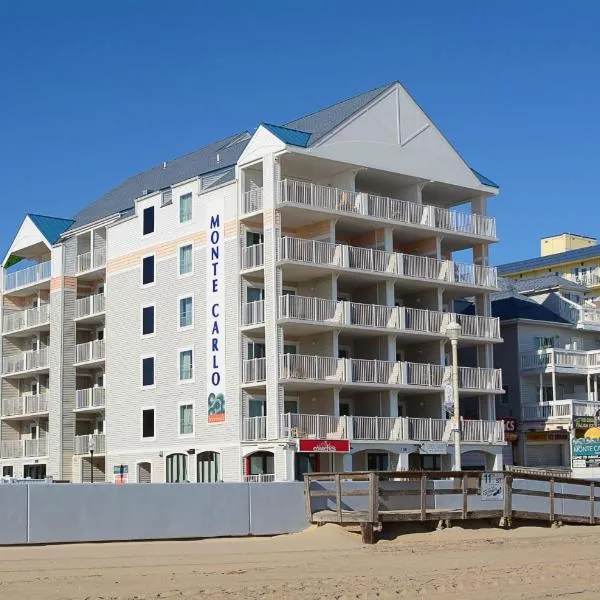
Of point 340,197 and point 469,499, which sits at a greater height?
point 340,197

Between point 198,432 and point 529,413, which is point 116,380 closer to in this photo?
point 198,432

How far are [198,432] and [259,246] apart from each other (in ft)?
28.0

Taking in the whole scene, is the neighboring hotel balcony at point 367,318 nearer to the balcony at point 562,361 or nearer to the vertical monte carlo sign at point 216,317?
the vertical monte carlo sign at point 216,317

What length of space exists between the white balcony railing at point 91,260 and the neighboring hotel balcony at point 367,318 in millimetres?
12857

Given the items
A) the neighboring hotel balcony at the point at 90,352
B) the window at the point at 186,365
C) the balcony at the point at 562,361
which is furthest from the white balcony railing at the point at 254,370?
the balcony at the point at 562,361

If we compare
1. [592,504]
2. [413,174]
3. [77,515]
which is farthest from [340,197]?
[77,515]

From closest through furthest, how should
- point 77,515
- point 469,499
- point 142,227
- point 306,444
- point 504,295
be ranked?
point 77,515, point 469,499, point 306,444, point 142,227, point 504,295

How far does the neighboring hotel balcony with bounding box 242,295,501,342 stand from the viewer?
1857 inches

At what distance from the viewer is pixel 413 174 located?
52094 millimetres

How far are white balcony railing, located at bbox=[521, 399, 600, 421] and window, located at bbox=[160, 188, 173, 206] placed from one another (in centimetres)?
2104

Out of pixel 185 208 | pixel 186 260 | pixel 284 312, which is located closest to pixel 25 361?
pixel 186 260

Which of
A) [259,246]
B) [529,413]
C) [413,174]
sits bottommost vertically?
[529,413]

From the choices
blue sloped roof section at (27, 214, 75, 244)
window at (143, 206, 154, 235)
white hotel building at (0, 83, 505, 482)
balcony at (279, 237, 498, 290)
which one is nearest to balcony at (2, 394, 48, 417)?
white hotel building at (0, 83, 505, 482)

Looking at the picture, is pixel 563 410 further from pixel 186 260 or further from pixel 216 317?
pixel 186 260
